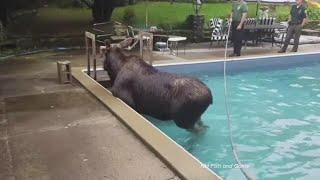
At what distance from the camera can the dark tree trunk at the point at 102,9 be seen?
53.8ft

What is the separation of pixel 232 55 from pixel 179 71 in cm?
217

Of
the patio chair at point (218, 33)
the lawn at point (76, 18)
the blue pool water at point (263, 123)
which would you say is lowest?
the blue pool water at point (263, 123)

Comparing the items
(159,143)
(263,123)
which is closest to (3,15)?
(263,123)

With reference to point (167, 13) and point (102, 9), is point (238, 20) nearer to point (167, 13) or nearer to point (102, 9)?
point (102, 9)

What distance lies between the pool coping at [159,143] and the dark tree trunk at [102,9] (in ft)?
28.9

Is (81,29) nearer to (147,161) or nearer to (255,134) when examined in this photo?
(255,134)

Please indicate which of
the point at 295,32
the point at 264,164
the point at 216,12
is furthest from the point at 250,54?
the point at 216,12

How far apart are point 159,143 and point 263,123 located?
3.53 meters

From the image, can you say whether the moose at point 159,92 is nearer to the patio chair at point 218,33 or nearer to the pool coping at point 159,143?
the pool coping at point 159,143

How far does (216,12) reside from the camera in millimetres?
23016

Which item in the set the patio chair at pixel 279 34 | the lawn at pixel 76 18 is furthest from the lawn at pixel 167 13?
the patio chair at pixel 279 34

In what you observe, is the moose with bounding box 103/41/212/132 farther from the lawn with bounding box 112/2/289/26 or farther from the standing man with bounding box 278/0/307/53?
the lawn with bounding box 112/2/289/26

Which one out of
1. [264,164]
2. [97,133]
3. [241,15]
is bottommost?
[264,164]

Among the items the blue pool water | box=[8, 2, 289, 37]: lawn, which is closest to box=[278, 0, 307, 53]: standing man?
the blue pool water
